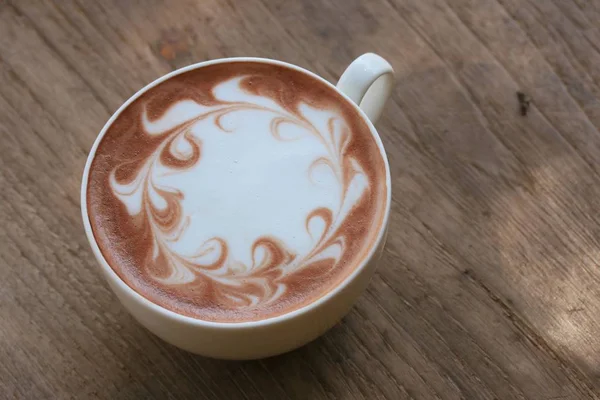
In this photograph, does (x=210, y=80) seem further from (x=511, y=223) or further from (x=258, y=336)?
(x=511, y=223)

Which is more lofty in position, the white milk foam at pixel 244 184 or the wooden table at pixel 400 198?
the white milk foam at pixel 244 184

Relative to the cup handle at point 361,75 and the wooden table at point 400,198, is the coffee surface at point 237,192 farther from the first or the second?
the wooden table at point 400,198

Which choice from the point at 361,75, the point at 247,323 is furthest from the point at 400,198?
the point at 247,323

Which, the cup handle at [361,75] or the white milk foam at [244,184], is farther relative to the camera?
the cup handle at [361,75]

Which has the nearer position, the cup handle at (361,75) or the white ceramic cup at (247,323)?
the white ceramic cup at (247,323)

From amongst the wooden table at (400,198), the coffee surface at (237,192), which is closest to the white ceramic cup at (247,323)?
the coffee surface at (237,192)

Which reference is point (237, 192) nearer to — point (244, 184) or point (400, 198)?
point (244, 184)

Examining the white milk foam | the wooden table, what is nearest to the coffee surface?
the white milk foam
